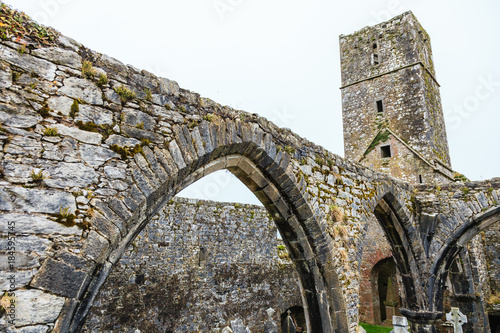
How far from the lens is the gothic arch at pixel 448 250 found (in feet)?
24.8

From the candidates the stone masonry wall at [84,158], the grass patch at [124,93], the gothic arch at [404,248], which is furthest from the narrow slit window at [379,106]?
the grass patch at [124,93]

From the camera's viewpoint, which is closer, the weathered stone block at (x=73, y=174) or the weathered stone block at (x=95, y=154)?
the weathered stone block at (x=73, y=174)

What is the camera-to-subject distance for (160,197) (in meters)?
3.18

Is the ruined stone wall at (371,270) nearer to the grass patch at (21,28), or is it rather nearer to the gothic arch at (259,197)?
the gothic arch at (259,197)

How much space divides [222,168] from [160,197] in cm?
109

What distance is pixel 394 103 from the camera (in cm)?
1386

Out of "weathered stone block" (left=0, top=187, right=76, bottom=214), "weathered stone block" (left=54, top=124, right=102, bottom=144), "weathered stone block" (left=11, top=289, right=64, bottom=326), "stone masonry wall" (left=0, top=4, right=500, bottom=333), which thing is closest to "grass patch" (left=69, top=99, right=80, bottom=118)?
"stone masonry wall" (left=0, top=4, right=500, bottom=333)

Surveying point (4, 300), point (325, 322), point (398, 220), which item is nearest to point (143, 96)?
point (4, 300)

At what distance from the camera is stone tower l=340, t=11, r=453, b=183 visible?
40.1 ft

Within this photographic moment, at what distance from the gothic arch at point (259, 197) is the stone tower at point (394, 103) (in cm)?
815

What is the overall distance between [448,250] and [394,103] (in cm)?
803

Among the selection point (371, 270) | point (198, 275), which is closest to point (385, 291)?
point (371, 270)

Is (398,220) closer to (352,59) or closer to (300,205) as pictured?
(300,205)

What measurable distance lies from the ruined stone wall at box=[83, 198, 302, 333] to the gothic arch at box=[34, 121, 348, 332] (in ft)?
14.5
